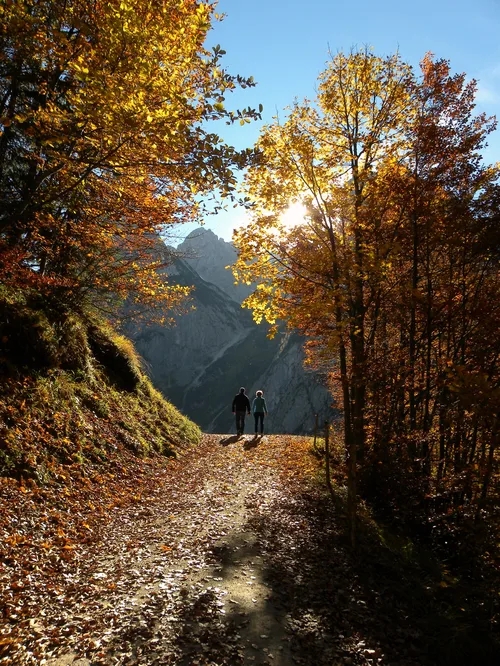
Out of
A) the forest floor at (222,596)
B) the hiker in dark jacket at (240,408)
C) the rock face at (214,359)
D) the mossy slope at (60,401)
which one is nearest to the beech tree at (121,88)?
the mossy slope at (60,401)

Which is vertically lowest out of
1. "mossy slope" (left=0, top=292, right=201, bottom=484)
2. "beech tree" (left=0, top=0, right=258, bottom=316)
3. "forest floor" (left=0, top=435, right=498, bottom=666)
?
"forest floor" (left=0, top=435, right=498, bottom=666)

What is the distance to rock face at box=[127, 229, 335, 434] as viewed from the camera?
397 ft

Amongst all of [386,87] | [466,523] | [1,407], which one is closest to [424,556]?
[466,523]

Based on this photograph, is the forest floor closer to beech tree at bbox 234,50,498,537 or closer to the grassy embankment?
the grassy embankment

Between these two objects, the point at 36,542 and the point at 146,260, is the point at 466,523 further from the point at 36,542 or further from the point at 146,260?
the point at 146,260

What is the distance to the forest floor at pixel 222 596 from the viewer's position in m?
4.26

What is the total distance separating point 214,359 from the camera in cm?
15125

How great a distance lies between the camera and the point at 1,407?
24.2 ft

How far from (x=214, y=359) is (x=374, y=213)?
470 ft

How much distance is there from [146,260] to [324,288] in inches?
230

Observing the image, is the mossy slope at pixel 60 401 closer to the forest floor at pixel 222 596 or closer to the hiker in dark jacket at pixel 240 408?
the forest floor at pixel 222 596

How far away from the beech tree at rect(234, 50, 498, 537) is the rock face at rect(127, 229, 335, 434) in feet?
315

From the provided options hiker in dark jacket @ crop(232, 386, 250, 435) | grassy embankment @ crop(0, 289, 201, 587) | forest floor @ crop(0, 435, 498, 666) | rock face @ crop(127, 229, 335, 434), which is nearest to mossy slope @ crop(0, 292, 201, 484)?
grassy embankment @ crop(0, 289, 201, 587)

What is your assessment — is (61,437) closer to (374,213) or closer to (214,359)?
(374,213)
